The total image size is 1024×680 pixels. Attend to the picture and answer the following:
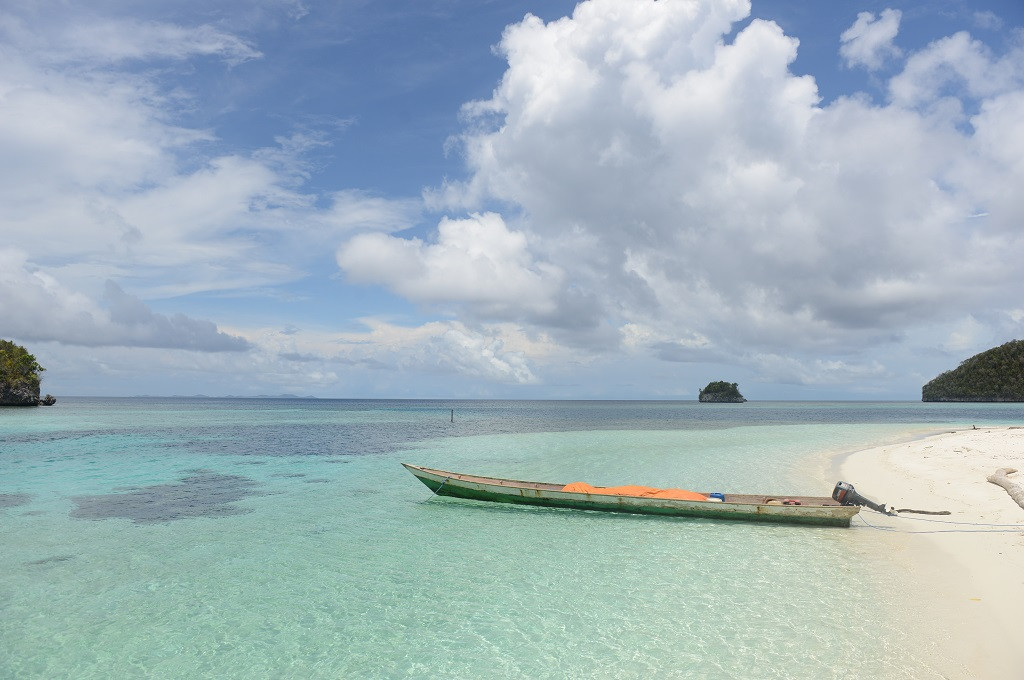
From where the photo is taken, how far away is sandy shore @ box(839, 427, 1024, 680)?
880 centimetres

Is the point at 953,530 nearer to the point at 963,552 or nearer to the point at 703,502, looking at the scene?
the point at 963,552

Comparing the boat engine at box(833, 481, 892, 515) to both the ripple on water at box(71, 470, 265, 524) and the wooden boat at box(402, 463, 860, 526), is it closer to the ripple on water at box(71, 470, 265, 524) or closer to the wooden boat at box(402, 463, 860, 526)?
the wooden boat at box(402, 463, 860, 526)

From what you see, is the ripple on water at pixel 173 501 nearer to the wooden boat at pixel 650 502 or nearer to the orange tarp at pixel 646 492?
the wooden boat at pixel 650 502

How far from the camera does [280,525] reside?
17.9m

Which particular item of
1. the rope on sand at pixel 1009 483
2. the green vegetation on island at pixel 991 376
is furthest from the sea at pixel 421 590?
the green vegetation on island at pixel 991 376

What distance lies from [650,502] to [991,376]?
190 meters

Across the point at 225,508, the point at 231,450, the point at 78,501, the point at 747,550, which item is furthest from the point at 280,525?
the point at 231,450

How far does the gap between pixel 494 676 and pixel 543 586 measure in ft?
12.2

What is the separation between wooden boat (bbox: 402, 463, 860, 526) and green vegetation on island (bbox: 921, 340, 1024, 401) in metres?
179

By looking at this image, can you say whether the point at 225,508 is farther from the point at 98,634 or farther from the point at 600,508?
the point at 600,508

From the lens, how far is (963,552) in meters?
13.5

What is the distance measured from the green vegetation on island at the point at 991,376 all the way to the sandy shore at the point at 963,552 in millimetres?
164162

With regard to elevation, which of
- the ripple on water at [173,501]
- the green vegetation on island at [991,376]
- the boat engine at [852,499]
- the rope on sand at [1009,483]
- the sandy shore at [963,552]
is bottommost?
the ripple on water at [173,501]

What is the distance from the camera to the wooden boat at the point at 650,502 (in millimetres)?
16625
